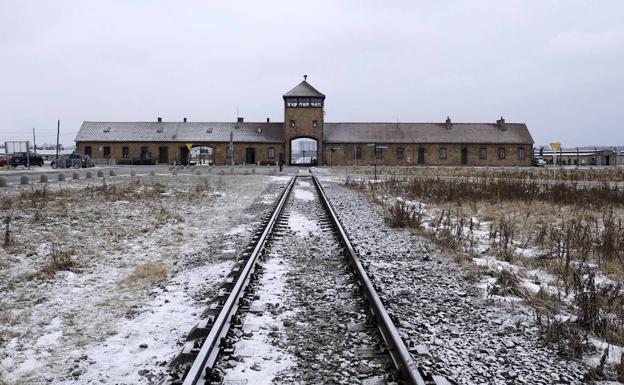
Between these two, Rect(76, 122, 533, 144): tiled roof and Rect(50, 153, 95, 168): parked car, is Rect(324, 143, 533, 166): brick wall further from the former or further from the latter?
Rect(50, 153, 95, 168): parked car

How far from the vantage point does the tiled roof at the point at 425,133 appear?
5919 centimetres

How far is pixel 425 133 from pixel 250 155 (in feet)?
74.8

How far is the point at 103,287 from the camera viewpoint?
232 inches

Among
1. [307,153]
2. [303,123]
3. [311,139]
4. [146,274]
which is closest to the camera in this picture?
[146,274]

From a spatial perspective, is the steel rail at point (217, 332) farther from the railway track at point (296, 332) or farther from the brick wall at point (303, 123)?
the brick wall at point (303, 123)

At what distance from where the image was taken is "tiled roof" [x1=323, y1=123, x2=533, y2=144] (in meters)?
59.2

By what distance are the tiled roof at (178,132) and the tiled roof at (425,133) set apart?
26.8 feet

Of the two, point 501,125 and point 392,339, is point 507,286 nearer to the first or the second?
point 392,339

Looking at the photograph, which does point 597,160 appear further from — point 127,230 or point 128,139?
point 127,230

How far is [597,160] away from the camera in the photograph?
68.6 m

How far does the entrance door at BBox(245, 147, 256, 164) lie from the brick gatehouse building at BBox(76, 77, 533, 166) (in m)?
0.13

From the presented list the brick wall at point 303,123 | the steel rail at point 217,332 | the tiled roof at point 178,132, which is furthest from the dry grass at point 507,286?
the tiled roof at point 178,132

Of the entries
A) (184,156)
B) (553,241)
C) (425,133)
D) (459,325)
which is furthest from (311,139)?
(459,325)

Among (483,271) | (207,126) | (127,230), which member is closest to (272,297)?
(483,271)
